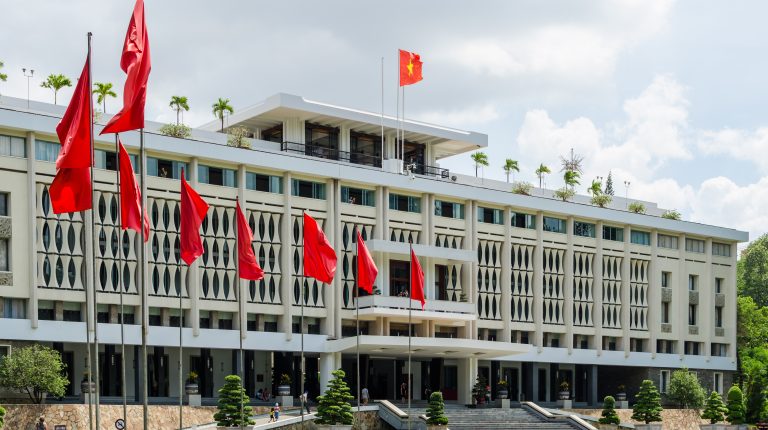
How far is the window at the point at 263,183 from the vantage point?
190 feet

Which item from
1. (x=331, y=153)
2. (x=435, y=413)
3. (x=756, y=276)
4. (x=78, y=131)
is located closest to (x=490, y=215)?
(x=331, y=153)

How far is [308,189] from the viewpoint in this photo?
60375 mm

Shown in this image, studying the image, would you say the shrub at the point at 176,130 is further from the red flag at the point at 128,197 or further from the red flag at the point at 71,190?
the red flag at the point at 71,190

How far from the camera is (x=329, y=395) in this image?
163 ft

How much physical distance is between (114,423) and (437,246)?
945 inches

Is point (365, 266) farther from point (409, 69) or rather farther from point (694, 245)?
point (694, 245)

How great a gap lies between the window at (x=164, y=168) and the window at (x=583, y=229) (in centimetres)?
2852

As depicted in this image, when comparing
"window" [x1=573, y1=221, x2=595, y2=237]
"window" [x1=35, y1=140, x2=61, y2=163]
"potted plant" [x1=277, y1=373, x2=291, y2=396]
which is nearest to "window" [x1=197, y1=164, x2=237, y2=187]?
"window" [x1=35, y1=140, x2=61, y2=163]

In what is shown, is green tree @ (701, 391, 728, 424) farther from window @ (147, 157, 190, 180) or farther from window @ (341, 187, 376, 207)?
window @ (147, 157, 190, 180)

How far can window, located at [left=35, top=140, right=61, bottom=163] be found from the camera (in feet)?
166

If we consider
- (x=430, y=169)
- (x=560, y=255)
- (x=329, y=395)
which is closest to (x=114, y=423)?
(x=329, y=395)

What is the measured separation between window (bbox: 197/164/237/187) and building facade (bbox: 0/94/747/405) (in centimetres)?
7

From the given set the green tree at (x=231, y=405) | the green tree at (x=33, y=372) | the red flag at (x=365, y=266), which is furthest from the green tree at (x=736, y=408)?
the green tree at (x=33, y=372)

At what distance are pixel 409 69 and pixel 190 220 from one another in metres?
29.7
